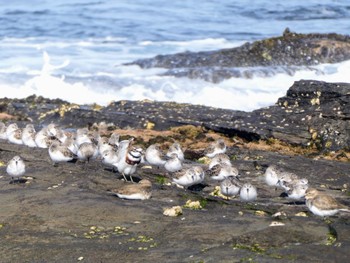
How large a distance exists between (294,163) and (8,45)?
30.6 meters

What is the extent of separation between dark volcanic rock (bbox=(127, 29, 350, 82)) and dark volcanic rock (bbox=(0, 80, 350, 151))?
1121 cm

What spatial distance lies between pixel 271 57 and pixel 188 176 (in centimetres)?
2150

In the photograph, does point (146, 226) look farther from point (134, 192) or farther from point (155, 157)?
point (155, 157)

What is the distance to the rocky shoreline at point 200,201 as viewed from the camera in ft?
32.6

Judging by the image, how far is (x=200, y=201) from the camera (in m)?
12.5

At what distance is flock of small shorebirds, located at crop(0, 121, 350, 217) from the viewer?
40.5 ft

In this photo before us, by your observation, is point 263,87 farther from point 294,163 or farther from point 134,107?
point 294,163

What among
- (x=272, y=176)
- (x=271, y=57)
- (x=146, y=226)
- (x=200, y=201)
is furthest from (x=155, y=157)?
(x=271, y=57)

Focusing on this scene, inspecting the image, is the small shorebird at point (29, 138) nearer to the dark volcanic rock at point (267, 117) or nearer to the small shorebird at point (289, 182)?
the dark volcanic rock at point (267, 117)

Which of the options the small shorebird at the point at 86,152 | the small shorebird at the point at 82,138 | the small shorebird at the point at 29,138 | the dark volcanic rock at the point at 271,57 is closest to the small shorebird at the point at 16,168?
the small shorebird at the point at 86,152

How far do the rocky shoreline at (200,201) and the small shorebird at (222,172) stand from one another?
0.58 feet

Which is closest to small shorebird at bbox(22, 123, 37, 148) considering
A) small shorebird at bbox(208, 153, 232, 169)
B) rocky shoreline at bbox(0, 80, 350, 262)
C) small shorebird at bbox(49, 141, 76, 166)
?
rocky shoreline at bbox(0, 80, 350, 262)

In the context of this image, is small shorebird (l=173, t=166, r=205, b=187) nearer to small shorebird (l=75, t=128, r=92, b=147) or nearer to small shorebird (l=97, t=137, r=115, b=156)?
small shorebird (l=97, t=137, r=115, b=156)

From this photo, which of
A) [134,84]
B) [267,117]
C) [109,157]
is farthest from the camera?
[134,84]
